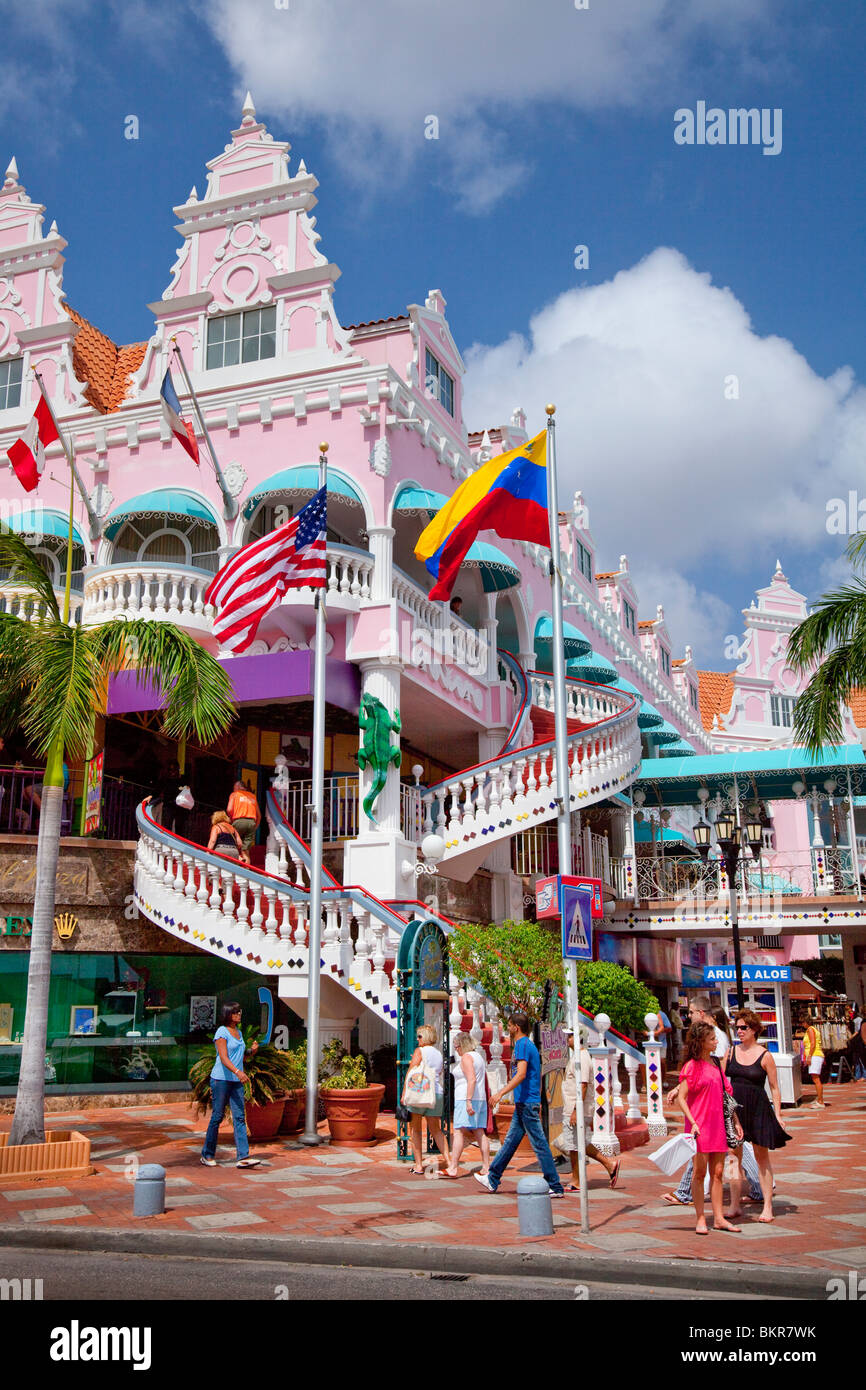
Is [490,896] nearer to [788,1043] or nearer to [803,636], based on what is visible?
[788,1043]

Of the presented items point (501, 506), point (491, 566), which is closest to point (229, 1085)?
point (501, 506)

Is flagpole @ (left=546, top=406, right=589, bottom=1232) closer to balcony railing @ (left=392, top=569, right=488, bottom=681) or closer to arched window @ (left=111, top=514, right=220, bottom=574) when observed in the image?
balcony railing @ (left=392, top=569, right=488, bottom=681)

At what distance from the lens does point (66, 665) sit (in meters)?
13.5

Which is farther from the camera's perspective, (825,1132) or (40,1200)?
(825,1132)

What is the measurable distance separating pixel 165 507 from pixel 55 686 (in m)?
8.50

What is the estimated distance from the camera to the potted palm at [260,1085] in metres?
14.0

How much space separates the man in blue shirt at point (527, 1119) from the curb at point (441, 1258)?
220 centimetres

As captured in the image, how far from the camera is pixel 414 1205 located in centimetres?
1046

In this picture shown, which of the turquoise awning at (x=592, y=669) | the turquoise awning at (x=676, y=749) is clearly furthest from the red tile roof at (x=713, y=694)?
the turquoise awning at (x=592, y=669)

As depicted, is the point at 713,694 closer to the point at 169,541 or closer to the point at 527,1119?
the point at 169,541

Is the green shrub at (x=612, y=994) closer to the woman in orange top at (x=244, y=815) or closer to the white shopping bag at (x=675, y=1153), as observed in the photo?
the woman in orange top at (x=244, y=815)
